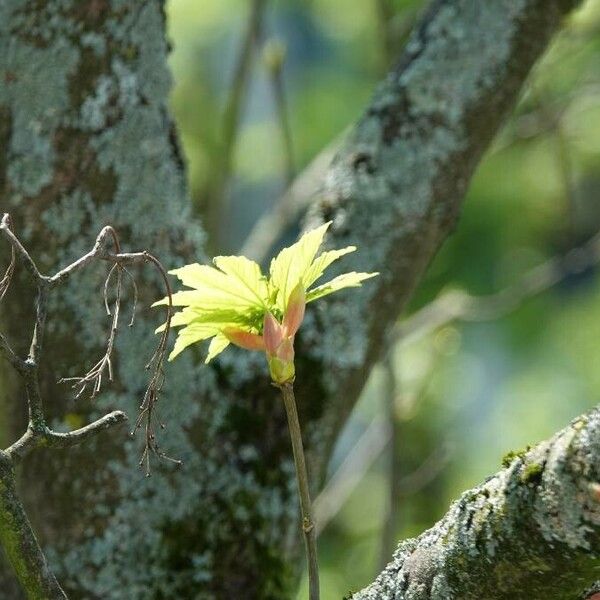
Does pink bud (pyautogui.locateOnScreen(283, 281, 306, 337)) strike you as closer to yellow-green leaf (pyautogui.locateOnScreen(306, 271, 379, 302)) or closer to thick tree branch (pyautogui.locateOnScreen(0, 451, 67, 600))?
yellow-green leaf (pyautogui.locateOnScreen(306, 271, 379, 302))

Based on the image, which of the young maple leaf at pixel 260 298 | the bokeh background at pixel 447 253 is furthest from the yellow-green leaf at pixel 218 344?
the bokeh background at pixel 447 253

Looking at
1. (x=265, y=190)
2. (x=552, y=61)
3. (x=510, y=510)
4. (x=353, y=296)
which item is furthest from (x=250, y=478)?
(x=265, y=190)

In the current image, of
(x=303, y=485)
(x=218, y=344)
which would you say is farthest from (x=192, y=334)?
(x=303, y=485)

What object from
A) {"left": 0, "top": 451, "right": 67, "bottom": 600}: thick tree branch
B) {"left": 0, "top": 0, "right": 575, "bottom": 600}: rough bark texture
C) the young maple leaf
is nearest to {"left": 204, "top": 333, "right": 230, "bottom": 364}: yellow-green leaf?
the young maple leaf

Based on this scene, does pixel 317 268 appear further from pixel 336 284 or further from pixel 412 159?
pixel 412 159

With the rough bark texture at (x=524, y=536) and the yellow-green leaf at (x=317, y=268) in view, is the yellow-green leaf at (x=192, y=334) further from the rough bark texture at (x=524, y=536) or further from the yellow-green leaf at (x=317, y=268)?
the rough bark texture at (x=524, y=536)

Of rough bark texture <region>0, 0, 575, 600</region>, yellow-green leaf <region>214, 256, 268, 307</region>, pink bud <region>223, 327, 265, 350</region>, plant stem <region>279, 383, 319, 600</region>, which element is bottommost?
plant stem <region>279, 383, 319, 600</region>
